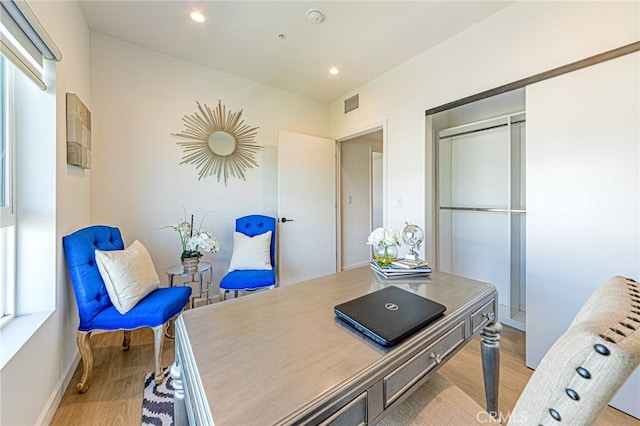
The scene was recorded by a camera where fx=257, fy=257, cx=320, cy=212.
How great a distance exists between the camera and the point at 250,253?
2.62 metres

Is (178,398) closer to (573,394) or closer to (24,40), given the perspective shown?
(573,394)

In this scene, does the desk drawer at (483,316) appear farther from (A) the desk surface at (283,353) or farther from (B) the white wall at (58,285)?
(B) the white wall at (58,285)

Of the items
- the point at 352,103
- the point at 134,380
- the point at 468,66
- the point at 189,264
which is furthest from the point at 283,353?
the point at 352,103

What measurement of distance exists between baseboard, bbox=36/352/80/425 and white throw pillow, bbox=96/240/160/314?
0.49m

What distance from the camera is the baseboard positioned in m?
1.30

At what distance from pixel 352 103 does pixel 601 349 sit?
342cm

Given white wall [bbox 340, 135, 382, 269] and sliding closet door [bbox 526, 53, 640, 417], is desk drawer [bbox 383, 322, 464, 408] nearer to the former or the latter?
sliding closet door [bbox 526, 53, 640, 417]

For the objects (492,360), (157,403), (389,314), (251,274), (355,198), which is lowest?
(157,403)

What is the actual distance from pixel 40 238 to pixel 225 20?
1974 mm

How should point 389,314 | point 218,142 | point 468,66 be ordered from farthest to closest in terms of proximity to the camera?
point 218,142
point 468,66
point 389,314

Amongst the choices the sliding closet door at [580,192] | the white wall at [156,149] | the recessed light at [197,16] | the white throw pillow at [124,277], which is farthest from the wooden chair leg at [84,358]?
the sliding closet door at [580,192]

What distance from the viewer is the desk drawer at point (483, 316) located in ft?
3.46

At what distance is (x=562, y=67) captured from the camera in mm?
1646

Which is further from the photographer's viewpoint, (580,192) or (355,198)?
(355,198)
